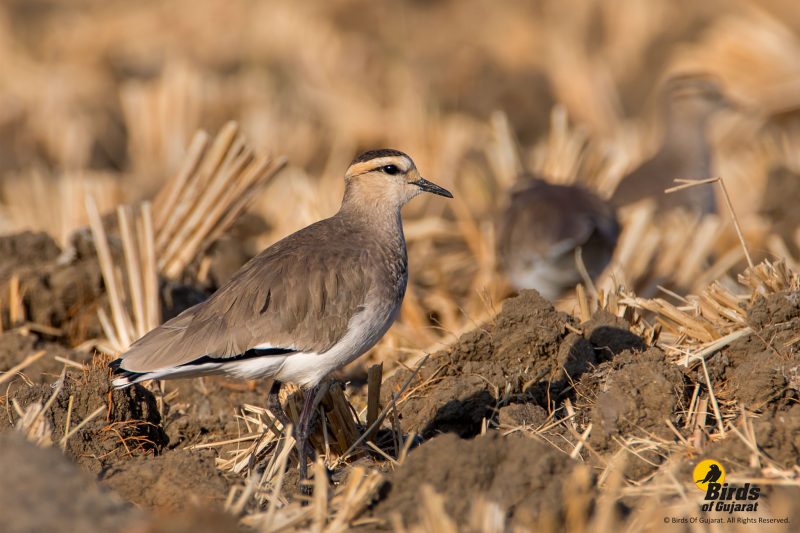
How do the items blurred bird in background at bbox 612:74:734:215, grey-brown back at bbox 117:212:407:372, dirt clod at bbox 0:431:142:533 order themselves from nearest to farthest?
dirt clod at bbox 0:431:142:533 → grey-brown back at bbox 117:212:407:372 → blurred bird in background at bbox 612:74:734:215

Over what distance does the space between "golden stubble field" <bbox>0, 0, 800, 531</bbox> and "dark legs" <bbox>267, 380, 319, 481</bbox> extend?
10cm

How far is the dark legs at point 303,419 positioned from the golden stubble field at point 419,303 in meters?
0.10

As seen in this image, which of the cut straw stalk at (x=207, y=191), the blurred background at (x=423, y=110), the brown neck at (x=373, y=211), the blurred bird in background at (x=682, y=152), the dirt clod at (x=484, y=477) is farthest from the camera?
the blurred bird in background at (x=682, y=152)

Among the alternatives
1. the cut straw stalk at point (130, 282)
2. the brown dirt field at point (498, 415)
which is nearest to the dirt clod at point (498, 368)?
the brown dirt field at point (498, 415)

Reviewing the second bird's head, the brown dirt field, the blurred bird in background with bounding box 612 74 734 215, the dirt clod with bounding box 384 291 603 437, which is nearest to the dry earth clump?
the brown dirt field

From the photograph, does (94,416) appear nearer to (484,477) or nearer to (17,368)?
(17,368)

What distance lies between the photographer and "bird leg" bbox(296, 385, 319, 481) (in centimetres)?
456

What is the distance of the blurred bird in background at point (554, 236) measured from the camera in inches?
308

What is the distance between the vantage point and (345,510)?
369 centimetres

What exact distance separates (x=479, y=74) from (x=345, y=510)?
467 inches

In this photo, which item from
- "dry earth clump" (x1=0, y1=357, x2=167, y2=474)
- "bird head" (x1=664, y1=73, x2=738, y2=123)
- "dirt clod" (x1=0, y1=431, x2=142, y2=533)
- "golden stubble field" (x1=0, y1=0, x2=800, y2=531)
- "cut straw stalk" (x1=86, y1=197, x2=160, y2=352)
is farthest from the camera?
"bird head" (x1=664, y1=73, x2=738, y2=123)

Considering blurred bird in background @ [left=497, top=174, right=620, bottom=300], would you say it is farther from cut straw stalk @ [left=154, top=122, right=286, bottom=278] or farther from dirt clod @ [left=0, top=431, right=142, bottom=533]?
dirt clod @ [left=0, top=431, right=142, bottom=533]

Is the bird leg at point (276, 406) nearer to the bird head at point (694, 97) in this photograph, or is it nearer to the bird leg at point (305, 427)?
the bird leg at point (305, 427)

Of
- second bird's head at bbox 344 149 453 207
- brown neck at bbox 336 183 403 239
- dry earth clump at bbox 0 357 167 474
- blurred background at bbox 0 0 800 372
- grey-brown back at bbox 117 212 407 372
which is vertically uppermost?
second bird's head at bbox 344 149 453 207
